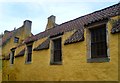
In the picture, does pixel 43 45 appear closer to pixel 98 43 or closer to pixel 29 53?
pixel 29 53

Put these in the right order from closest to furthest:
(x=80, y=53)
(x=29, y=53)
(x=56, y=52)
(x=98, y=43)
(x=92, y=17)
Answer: (x=98, y=43) → (x=80, y=53) → (x=92, y=17) → (x=56, y=52) → (x=29, y=53)

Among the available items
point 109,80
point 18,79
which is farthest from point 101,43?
point 18,79

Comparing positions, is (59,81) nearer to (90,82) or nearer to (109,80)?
(90,82)

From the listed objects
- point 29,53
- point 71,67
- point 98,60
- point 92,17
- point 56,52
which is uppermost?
point 92,17

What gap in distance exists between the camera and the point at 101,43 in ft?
29.4

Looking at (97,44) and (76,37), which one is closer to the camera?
(97,44)

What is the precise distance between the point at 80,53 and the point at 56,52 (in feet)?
8.88

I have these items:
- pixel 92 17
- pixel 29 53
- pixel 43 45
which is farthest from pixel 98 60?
pixel 29 53

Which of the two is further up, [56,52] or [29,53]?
[56,52]

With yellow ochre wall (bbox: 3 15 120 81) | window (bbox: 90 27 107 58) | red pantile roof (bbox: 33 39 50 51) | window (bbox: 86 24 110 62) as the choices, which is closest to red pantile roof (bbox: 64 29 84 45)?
yellow ochre wall (bbox: 3 15 120 81)

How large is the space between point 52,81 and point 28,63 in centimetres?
415

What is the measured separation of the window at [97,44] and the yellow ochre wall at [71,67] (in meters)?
0.24

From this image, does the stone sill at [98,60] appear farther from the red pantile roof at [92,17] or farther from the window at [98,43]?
the red pantile roof at [92,17]

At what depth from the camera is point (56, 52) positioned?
12109 millimetres
